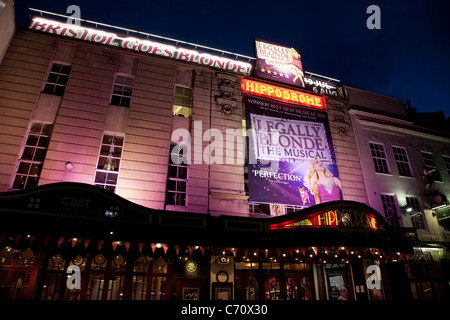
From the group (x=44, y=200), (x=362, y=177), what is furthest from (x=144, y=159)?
(x=362, y=177)

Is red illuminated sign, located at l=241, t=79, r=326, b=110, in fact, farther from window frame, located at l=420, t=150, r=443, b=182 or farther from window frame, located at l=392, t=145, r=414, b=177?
window frame, located at l=420, t=150, r=443, b=182

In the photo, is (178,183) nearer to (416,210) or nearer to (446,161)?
(416,210)

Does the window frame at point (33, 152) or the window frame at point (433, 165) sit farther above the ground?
the window frame at point (433, 165)

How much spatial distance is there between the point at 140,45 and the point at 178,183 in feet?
27.6

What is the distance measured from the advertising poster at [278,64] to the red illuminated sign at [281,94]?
61 cm

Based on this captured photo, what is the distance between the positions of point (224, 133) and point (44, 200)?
8.66 m

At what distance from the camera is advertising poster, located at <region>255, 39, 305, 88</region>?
17.0 metres

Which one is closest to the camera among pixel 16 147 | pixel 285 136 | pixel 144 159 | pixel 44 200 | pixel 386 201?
pixel 44 200

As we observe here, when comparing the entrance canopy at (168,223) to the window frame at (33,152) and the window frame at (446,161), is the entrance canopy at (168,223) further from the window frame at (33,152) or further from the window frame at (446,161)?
the window frame at (446,161)

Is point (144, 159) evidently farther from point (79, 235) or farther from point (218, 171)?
point (79, 235)

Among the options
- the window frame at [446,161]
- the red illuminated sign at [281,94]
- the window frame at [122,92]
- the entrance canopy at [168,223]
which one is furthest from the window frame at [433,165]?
the window frame at [122,92]

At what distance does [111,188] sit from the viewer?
461 inches

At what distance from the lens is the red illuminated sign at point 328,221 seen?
10.6m

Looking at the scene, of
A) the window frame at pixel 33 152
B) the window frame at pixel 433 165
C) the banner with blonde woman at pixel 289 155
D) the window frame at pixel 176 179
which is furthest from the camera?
the window frame at pixel 433 165
